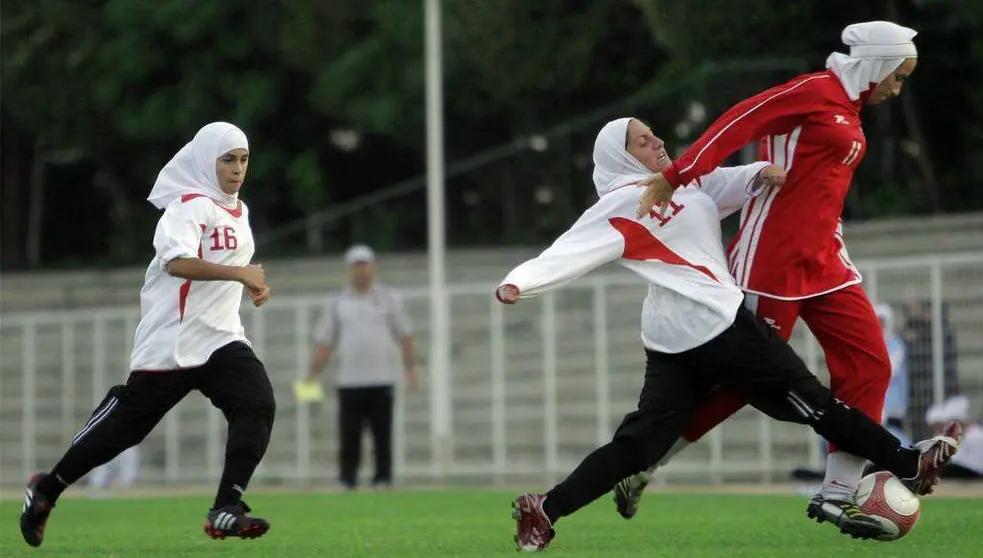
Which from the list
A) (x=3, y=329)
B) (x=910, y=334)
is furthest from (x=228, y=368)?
(x=3, y=329)

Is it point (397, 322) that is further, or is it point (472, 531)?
point (397, 322)

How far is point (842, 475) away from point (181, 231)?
10.1 feet

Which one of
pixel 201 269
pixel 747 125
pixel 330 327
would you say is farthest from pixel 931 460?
pixel 330 327

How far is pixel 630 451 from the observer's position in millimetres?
8328

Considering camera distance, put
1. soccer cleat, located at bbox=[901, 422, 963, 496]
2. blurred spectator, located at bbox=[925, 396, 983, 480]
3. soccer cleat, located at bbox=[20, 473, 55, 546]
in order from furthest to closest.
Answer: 1. blurred spectator, located at bbox=[925, 396, 983, 480]
2. soccer cleat, located at bbox=[20, 473, 55, 546]
3. soccer cleat, located at bbox=[901, 422, 963, 496]

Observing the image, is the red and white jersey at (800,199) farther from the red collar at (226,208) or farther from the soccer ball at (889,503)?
the red collar at (226,208)

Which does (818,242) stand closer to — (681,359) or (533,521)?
(681,359)

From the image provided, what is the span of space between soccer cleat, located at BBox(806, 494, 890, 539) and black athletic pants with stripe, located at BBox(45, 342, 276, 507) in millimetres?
2540

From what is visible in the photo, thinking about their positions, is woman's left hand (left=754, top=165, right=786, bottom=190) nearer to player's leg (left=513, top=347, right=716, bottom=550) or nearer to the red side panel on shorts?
player's leg (left=513, top=347, right=716, bottom=550)

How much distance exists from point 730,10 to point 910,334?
16.9 feet

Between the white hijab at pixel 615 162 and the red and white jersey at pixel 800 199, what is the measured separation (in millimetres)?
457

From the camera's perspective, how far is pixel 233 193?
9.62 metres

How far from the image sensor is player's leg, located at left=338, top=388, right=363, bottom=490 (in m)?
17.8

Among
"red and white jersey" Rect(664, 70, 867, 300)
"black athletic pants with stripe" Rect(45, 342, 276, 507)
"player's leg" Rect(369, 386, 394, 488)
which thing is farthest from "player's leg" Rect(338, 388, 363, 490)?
"red and white jersey" Rect(664, 70, 867, 300)
